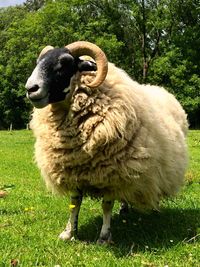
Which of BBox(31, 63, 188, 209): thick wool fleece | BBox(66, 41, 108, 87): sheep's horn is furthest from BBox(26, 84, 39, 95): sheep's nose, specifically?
BBox(66, 41, 108, 87): sheep's horn

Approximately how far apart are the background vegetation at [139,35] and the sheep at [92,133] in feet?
114

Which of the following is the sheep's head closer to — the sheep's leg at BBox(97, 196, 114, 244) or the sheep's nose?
the sheep's nose

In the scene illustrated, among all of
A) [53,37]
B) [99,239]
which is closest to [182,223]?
[99,239]

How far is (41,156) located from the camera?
6.37 metres

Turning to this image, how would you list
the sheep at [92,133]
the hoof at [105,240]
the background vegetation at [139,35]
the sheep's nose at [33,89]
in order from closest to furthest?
the sheep's nose at [33,89] → the sheep at [92,133] → the hoof at [105,240] → the background vegetation at [139,35]

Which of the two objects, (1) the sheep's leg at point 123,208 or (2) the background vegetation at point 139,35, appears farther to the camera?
(2) the background vegetation at point 139,35

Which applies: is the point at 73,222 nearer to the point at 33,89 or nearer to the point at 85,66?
the point at 33,89

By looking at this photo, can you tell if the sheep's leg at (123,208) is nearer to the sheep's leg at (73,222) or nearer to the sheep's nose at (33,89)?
the sheep's leg at (73,222)

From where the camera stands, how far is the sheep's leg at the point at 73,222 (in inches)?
242

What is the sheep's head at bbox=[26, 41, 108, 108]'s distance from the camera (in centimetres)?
557

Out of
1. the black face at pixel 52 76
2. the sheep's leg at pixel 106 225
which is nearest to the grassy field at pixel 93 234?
the sheep's leg at pixel 106 225

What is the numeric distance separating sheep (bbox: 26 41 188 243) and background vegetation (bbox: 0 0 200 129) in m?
34.7

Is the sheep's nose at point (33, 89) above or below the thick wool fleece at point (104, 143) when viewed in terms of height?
above

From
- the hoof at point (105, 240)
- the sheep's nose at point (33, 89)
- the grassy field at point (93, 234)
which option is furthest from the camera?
the hoof at point (105, 240)
